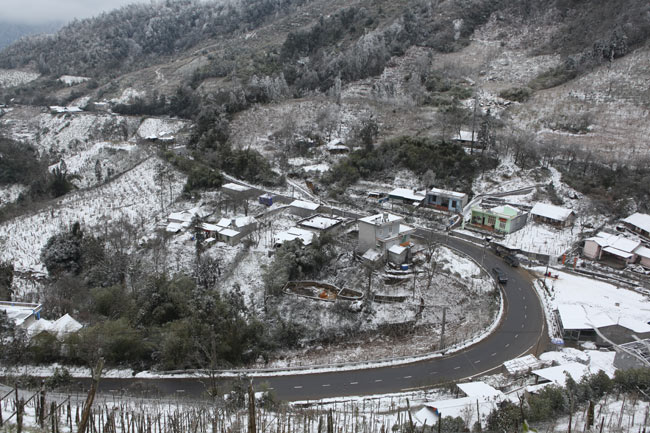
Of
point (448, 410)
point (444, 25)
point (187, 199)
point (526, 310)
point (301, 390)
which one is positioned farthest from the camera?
point (444, 25)

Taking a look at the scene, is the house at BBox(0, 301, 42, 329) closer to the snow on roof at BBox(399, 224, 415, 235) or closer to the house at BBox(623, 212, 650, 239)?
the snow on roof at BBox(399, 224, 415, 235)

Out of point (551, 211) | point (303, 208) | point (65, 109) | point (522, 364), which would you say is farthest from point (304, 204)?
point (65, 109)

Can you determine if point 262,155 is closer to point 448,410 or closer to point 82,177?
point 82,177

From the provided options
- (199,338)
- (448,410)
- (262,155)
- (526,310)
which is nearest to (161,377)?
(199,338)

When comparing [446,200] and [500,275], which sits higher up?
[446,200]

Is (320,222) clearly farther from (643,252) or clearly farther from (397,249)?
(643,252)

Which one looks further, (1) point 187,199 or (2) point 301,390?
(1) point 187,199
